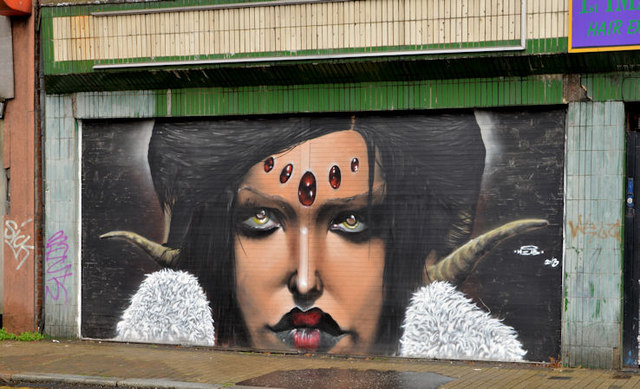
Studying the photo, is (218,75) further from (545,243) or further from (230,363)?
(545,243)

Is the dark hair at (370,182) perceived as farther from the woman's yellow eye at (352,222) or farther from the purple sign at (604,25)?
the purple sign at (604,25)

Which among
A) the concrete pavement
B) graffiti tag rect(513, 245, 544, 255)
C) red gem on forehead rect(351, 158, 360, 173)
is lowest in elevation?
the concrete pavement

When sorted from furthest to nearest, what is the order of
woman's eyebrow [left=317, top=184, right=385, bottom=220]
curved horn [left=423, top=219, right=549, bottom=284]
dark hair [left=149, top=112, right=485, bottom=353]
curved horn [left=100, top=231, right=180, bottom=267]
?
curved horn [left=100, top=231, right=180, bottom=267]
woman's eyebrow [left=317, top=184, right=385, bottom=220]
dark hair [left=149, top=112, right=485, bottom=353]
curved horn [left=423, top=219, right=549, bottom=284]

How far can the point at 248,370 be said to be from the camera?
10.2 m

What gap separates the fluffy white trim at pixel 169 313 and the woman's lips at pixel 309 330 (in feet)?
3.73

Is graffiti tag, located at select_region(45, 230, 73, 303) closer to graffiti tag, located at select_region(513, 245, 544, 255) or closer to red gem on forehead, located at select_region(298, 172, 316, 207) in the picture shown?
red gem on forehead, located at select_region(298, 172, 316, 207)

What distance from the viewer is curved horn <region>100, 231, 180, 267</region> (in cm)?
1212

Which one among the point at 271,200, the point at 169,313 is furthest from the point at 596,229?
the point at 169,313

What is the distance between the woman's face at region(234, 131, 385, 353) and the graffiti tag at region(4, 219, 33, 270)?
342 cm

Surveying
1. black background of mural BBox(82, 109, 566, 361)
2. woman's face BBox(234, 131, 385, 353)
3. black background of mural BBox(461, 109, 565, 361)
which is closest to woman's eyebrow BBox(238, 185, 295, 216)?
woman's face BBox(234, 131, 385, 353)

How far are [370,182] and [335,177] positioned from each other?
51 centimetres

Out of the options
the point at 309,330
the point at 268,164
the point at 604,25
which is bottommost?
the point at 309,330

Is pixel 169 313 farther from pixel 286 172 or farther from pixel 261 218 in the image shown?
pixel 286 172

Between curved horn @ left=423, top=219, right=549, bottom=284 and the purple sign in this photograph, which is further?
curved horn @ left=423, top=219, right=549, bottom=284
